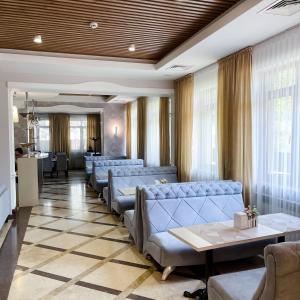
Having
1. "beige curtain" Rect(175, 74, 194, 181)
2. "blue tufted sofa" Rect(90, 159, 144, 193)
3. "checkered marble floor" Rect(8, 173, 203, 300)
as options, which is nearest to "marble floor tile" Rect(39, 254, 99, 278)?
"checkered marble floor" Rect(8, 173, 203, 300)

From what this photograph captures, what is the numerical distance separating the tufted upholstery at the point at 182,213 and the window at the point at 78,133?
1124cm

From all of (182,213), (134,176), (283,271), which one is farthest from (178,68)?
(283,271)

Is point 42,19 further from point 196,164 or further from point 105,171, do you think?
point 105,171

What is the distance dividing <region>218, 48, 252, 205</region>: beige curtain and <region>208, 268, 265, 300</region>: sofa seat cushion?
209cm

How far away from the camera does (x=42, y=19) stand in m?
3.46

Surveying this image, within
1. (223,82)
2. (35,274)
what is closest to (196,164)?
(223,82)

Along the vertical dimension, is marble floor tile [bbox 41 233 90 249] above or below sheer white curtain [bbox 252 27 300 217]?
below

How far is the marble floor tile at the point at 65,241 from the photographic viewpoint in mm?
4215

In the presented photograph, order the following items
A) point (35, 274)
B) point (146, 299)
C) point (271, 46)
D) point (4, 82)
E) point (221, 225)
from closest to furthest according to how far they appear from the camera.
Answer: point (146, 299) < point (221, 225) < point (35, 274) < point (271, 46) < point (4, 82)

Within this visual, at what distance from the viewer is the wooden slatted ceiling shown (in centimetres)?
312

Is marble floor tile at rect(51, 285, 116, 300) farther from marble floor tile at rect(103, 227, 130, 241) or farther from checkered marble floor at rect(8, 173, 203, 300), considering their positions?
marble floor tile at rect(103, 227, 130, 241)

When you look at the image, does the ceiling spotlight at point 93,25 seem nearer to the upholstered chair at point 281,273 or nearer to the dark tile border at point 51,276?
the dark tile border at point 51,276

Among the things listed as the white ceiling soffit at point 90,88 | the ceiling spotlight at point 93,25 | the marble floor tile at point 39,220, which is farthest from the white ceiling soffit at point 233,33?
the marble floor tile at point 39,220

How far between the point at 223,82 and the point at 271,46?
1.01m
